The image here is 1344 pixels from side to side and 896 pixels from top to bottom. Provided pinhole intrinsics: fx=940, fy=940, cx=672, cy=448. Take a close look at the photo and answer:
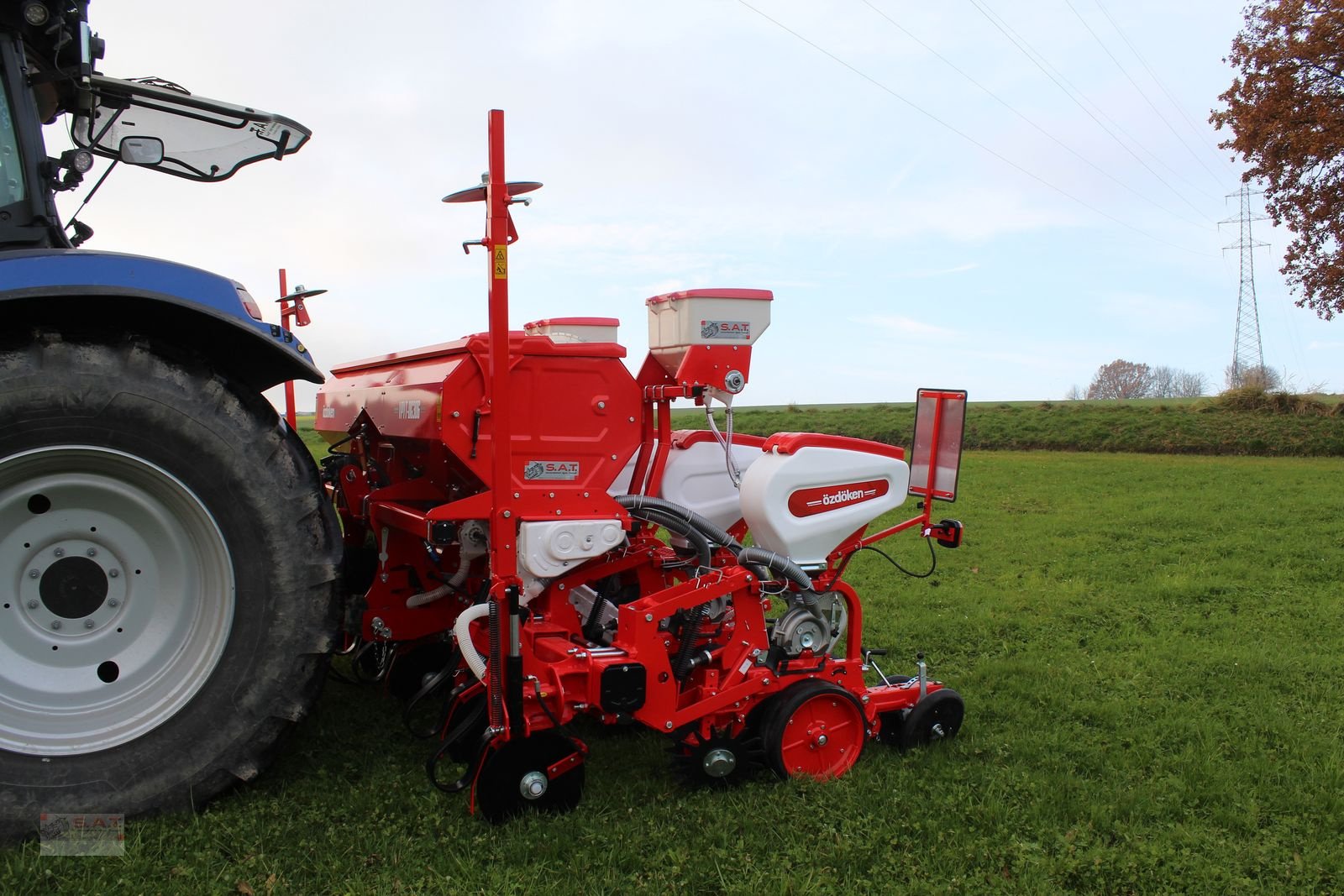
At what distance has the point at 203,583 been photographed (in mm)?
3031

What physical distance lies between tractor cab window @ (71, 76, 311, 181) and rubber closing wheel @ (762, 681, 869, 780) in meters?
3.32

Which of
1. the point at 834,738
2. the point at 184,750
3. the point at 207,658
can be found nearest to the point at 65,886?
the point at 184,750

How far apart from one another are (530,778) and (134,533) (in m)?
1.50

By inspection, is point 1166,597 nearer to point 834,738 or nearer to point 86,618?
point 834,738

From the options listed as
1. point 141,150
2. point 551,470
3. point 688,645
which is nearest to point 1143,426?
point 688,645

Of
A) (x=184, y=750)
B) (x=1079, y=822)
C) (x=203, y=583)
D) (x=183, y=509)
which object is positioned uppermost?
(x=183, y=509)

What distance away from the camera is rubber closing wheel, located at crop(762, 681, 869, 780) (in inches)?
141

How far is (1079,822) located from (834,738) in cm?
92

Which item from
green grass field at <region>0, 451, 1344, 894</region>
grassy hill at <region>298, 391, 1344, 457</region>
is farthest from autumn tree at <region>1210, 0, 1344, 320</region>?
green grass field at <region>0, 451, 1344, 894</region>

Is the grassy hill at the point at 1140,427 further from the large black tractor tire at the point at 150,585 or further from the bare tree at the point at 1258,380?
the large black tractor tire at the point at 150,585

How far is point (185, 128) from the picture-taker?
4238mm

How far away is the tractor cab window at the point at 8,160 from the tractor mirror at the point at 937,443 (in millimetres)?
3468

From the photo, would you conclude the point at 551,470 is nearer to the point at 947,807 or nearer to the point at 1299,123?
the point at 947,807

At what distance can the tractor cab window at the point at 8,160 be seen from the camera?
122 inches
